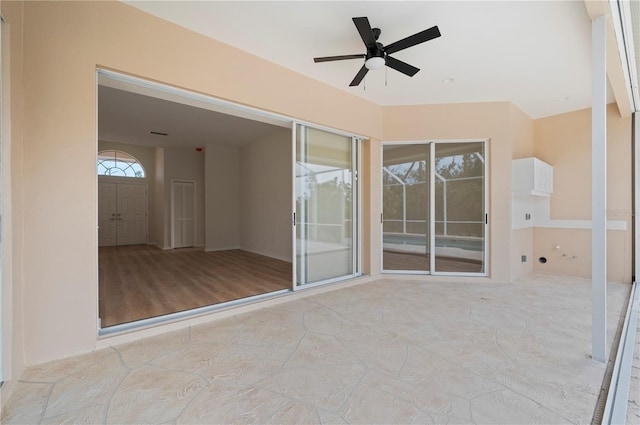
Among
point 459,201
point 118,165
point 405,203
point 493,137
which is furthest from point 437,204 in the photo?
point 118,165

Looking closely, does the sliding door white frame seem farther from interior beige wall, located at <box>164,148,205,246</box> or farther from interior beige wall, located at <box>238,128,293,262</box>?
interior beige wall, located at <box>164,148,205,246</box>

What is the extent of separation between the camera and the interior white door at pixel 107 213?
8695 millimetres

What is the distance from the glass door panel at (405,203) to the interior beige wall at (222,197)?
4.95 metres

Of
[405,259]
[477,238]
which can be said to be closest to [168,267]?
[405,259]

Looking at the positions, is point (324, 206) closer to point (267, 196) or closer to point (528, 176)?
point (267, 196)

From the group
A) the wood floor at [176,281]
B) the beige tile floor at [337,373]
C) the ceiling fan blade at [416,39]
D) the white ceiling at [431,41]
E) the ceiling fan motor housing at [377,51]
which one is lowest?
the beige tile floor at [337,373]

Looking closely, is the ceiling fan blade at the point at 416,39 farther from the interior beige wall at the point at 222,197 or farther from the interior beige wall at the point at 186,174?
the interior beige wall at the point at 186,174

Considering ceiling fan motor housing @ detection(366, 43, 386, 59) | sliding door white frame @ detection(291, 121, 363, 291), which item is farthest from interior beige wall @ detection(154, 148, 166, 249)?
ceiling fan motor housing @ detection(366, 43, 386, 59)

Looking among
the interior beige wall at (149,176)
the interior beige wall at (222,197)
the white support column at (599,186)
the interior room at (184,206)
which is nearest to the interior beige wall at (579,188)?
the white support column at (599,186)

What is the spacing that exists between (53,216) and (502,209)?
18.3 feet

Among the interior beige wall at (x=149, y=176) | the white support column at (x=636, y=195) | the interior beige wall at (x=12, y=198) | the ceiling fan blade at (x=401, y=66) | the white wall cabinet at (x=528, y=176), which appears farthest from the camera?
the interior beige wall at (x=149, y=176)

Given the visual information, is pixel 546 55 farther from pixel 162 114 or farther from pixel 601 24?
pixel 162 114

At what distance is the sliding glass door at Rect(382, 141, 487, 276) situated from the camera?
4.81m

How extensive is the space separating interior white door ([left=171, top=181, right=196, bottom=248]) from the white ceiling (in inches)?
258
